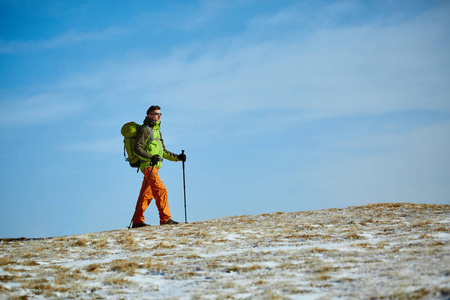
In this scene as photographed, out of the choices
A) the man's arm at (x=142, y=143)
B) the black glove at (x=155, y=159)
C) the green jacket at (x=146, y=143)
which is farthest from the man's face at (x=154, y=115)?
the black glove at (x=155, y=159)

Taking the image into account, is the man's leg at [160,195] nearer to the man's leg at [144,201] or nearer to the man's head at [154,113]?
the man's leg at [144,201]

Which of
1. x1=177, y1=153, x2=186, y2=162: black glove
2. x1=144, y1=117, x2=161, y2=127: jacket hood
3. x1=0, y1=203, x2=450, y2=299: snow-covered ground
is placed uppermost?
x1=144, y1=117, x2=161, y2=127: jacket hood

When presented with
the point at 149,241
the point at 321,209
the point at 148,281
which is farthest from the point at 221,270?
the point at 321,209

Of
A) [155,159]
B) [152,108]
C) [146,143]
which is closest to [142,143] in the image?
[146,143]

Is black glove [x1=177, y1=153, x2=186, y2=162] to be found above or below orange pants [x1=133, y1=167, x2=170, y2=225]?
above

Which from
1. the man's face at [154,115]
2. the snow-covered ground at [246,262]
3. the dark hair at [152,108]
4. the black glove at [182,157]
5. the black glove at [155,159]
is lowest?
the snow-covered ground at [246,262]

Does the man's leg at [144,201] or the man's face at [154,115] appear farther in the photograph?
the man's face at [154,115]

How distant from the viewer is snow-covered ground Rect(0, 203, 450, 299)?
5.72 m

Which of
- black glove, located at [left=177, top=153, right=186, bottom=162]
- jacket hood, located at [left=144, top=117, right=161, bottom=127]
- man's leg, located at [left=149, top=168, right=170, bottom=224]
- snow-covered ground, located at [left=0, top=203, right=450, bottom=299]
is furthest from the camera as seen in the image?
black glove, located at [left=177, top=153, right=186, bottom=162]

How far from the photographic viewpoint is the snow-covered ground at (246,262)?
5.72 metres

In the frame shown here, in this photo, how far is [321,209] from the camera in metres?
16.1

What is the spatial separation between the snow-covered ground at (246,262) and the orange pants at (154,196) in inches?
54.0

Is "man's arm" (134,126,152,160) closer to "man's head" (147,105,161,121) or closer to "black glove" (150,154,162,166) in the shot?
"black glove" (150,154,162,166)

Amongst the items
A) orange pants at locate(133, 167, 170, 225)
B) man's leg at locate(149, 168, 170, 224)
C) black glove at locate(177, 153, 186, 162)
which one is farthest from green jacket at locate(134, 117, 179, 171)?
black glove at locate(177, 153, 186, 162)
